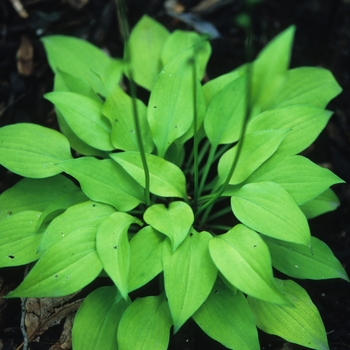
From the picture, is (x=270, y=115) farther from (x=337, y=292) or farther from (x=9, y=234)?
(x=9, y=234)

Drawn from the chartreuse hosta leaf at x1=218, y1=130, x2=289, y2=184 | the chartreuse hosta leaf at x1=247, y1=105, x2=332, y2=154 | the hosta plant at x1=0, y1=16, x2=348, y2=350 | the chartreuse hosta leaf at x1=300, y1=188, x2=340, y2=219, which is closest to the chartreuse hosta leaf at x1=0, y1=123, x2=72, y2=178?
the hosta plant at x1=0, y1=16, x2=348, y2=350

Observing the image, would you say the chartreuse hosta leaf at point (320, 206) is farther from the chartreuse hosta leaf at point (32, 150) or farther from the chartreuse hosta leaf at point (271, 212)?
the chartreuse hosta leaf at point (32, 150)

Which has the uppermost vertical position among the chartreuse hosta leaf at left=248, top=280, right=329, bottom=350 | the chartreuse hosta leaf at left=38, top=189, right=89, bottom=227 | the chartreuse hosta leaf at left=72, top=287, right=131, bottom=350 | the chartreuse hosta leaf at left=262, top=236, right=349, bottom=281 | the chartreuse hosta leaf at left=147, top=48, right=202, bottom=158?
the chartreuse hosta leaf at left=147, top=48, right=202, bottom=158

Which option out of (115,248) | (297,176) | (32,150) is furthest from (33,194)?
(297,176)

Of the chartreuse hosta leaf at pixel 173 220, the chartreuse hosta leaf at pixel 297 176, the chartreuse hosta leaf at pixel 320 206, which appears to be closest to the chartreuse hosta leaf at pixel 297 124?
the chartreuse hosta leaf at pixel 297 176

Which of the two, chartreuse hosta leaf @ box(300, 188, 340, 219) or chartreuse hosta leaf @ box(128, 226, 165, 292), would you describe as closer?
chartreuse hosta leaf @ box(128, 226, 165, 292)

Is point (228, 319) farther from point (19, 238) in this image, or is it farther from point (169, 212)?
point (19, 238)

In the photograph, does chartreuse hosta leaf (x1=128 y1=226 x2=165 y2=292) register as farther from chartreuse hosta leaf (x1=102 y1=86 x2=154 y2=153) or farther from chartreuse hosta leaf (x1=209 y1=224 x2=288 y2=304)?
chartreuse hosta leaf (x1=102 y1=86 x2=154 y2=153)
